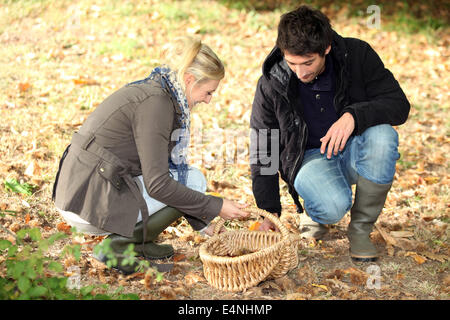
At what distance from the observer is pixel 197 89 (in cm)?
265

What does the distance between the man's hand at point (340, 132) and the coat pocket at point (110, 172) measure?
3.63 ft

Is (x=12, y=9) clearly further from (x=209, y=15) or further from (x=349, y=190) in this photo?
(x=349, y=190)

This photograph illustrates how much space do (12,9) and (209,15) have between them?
2804mm

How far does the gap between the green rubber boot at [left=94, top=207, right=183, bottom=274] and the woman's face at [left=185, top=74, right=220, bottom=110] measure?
1.93 ft

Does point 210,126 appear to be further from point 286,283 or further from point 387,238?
point 286,283

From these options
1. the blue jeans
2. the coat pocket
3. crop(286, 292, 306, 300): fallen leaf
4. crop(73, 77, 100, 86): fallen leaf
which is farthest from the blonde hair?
crop(73, 77, 100, 86): fallen leaf

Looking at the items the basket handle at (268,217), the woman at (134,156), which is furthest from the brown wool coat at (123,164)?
the basket handle at (268,217)

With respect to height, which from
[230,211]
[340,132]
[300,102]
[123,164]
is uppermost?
[300,102]

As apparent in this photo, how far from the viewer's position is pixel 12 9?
297 inches

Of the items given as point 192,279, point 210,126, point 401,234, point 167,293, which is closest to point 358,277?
point 401,234

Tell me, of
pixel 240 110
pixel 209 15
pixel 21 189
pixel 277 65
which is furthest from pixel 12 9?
pixel 277 65

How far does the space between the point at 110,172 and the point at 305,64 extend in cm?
113

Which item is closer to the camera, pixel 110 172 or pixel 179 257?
pixel 110 172

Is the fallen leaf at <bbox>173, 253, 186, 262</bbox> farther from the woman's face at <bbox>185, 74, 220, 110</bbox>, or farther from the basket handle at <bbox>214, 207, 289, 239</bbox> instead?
the woman's face at <bbox>185, 74, 220, 110</bbox>
